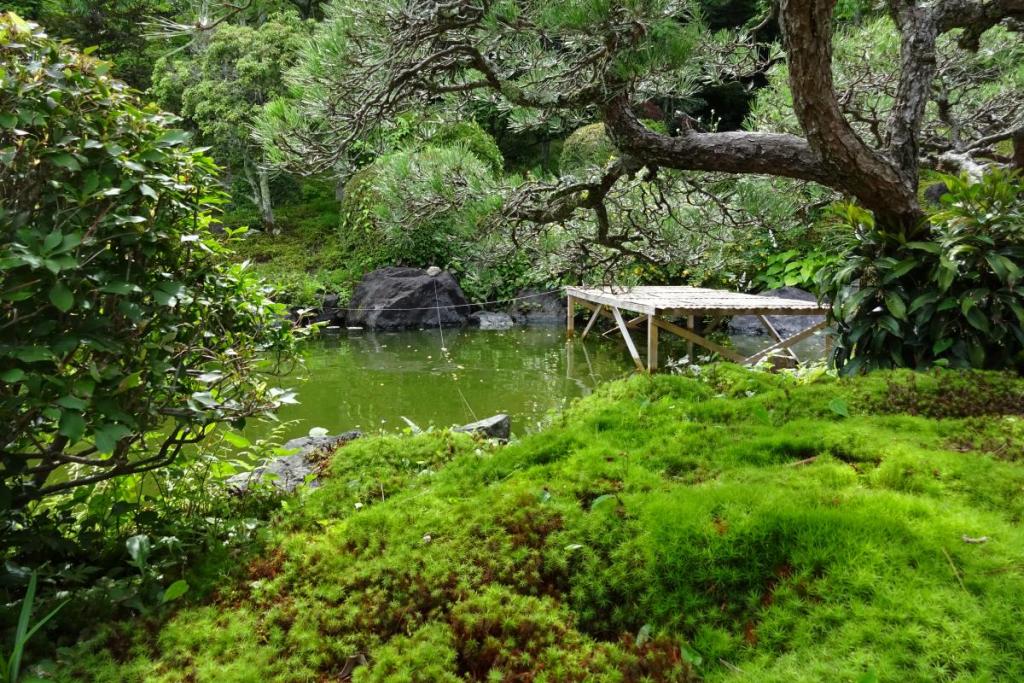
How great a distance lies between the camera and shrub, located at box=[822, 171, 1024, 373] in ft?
9.84

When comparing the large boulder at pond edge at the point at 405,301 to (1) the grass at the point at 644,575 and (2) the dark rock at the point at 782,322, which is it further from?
(1) the grass at the point at 644,575

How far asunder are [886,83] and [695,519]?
453 cm

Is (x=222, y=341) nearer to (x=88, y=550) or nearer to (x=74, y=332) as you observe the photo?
(x=74, y=332)

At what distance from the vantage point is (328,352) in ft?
28.8

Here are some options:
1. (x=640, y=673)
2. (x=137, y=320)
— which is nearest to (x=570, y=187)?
(x=137, y=320)

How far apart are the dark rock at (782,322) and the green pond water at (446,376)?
1.10 ft

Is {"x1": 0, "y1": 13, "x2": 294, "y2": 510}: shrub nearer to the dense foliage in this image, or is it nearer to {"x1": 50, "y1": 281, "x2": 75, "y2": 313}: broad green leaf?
{"x1": 50, "y1": 281, "x2": 75, "y2": 313}: broad green leaf

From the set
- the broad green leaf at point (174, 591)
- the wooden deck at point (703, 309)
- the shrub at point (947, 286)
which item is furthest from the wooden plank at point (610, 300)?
the broad green leaf at point (174, 591)

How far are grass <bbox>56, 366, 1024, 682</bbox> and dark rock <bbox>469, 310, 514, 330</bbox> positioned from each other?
8.88 metres

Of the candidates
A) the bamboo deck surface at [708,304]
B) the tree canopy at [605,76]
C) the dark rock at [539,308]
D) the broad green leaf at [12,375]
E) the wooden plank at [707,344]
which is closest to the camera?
the broad green leaf at [12,375]

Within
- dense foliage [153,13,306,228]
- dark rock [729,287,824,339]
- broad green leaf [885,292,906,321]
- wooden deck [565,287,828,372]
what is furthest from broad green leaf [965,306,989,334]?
dense foliage [153,13,306,228]

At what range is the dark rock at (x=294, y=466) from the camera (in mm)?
2586

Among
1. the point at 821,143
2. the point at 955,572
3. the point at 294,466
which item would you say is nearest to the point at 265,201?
the point at 294,466

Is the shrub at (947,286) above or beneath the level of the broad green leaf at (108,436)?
Answer: beneath
